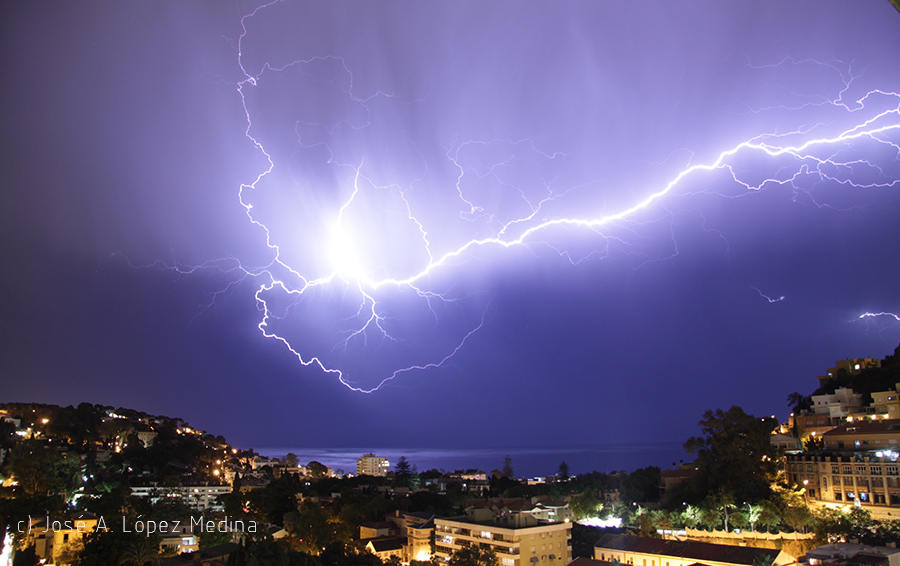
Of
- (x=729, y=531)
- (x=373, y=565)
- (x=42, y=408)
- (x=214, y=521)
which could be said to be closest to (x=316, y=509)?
(x=214, y=521)

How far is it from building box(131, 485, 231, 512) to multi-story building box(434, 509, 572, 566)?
17234 mm

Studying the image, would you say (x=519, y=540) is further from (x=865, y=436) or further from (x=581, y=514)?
(x=865, y=436)

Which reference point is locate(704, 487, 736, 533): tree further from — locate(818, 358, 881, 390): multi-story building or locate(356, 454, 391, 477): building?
locate(356, 454, 391, 477): building

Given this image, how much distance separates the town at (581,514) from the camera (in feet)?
62.6

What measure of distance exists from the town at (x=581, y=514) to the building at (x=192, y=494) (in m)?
0.35

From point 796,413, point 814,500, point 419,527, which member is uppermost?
point 796,413

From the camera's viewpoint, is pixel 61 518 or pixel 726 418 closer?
pixel 61 518

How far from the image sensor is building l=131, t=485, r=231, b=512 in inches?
1337

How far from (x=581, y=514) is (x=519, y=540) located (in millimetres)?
9357

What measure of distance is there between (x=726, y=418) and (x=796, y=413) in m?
11.2

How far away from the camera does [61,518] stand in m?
22.0

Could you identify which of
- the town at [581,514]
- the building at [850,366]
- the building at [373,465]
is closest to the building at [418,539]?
the town at [581,514]

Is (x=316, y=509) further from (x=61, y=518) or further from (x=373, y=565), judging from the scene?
(x=61, y=518)

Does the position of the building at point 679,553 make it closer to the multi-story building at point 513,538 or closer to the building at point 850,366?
the multi-story building at point 513,538
